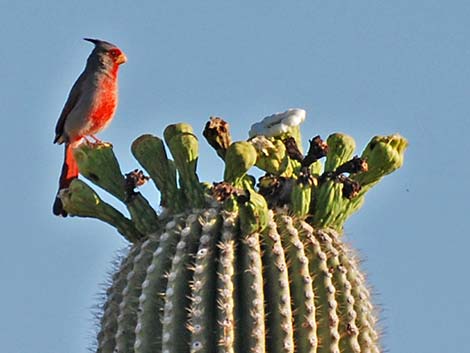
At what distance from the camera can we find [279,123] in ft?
20.5

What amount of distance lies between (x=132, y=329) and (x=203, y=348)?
37 cm

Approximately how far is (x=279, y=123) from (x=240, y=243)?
0.93 metres

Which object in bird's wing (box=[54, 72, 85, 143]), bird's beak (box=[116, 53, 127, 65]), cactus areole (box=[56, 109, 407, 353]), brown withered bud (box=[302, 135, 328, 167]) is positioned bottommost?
cactus areole (box=[56, 109, 407, 353])

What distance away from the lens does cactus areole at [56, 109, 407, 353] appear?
524cm

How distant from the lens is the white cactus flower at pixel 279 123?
244 inches

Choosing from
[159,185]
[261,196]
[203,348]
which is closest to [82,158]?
[159,185]

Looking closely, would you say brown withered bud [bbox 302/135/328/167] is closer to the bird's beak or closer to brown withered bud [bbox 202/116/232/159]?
brown withered bud [bbox 202/116/232/159]

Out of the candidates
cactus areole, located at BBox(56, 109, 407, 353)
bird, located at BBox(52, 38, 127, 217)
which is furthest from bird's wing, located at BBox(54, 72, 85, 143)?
cactus areole, located at BBox(56, 109, 407, 353)

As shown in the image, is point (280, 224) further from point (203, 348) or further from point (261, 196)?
point (203, 348)

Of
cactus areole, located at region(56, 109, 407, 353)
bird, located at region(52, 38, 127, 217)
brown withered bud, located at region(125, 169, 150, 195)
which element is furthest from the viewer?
bird, located at region(52, 38, 127, 217)

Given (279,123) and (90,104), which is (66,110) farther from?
(279,123)

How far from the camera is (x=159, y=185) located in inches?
232

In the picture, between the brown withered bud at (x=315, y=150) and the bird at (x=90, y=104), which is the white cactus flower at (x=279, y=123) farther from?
the bird at (x=90, y=104)

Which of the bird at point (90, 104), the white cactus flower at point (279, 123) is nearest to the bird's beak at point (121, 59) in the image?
the bird at point (90, 104)
